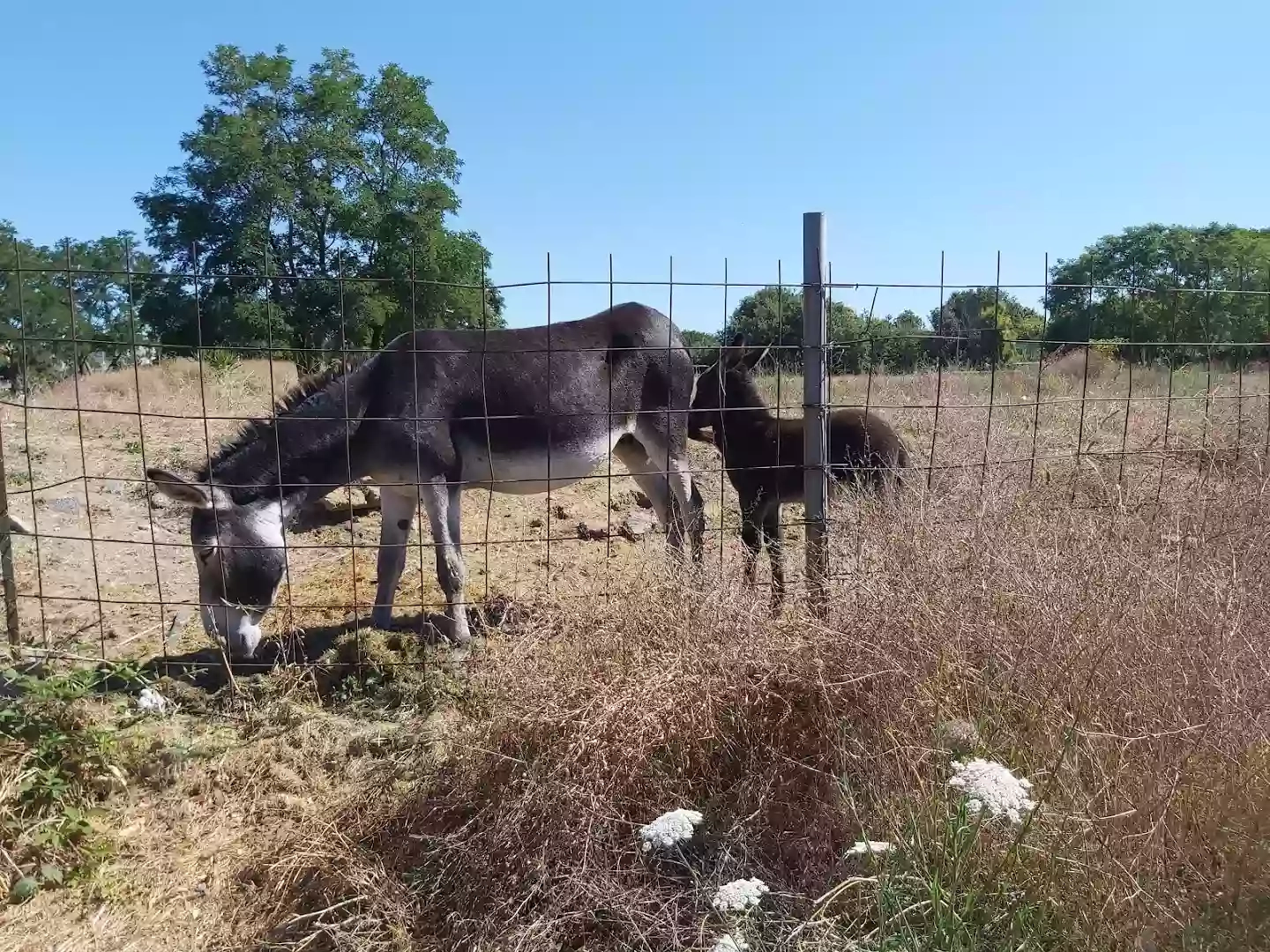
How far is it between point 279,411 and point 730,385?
10.3 feet

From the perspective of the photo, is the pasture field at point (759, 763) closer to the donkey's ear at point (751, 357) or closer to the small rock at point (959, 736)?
the small rock at point (959, 736)

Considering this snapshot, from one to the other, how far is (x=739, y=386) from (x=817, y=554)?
2461 mm

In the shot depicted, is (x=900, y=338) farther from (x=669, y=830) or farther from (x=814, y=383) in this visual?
(x=669, y=830)

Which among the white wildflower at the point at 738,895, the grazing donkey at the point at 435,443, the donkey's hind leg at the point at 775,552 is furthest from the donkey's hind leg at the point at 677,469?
the white wildflower at the point at 738,895

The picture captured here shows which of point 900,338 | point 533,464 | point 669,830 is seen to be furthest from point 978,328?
point 669,830

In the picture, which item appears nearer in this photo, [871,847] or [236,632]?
[871,847]

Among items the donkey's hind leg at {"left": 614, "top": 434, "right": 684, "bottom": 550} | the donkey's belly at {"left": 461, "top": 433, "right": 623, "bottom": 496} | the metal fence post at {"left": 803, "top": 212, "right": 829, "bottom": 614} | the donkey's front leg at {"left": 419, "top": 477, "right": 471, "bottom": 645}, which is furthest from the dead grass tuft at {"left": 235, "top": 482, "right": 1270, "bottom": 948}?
the donkey's hind leg at {"left": 614, "top": 434, "right": 684, "bottom": 550}

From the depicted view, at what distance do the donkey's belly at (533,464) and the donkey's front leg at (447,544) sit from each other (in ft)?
Result: 0.94

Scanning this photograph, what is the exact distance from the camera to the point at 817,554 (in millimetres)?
4055

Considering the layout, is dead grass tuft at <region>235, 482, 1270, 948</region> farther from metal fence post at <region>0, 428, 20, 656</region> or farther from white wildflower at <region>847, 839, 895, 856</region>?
metal fence post at <region>0, 428, 20, 656</region>

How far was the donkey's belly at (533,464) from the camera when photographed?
5672 mm

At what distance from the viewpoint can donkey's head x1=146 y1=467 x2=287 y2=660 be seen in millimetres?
4656

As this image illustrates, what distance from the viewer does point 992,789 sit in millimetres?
1952

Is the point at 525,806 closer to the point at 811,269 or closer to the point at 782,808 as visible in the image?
the point at 782,808
